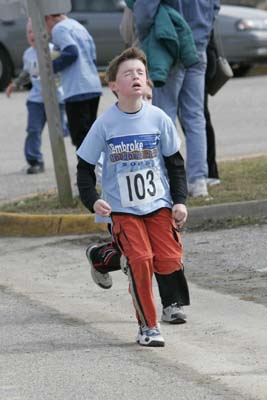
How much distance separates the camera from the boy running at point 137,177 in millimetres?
6531

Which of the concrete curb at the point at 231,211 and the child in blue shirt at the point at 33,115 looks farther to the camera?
the child in blue shirt at the point at 33,115

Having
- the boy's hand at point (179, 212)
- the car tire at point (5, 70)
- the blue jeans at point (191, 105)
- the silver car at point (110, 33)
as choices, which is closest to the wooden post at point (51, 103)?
the blue jeans at point (191, 105)

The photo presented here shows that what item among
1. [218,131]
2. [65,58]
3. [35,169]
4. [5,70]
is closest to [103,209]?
[65,58]

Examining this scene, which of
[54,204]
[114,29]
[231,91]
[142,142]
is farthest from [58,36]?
[114,29]

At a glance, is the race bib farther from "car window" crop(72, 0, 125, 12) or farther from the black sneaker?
"car window" crop(72, 0, 125, 12)

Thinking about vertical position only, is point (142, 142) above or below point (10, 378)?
above

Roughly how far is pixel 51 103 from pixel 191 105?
110 cm

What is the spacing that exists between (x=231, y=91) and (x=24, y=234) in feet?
31.2

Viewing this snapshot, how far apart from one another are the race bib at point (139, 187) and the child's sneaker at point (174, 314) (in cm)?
61

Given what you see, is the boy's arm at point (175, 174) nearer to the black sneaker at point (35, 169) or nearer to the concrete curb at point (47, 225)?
the concrete curb at point (47, 225)

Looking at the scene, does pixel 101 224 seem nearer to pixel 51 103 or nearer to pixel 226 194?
pixel 226 194

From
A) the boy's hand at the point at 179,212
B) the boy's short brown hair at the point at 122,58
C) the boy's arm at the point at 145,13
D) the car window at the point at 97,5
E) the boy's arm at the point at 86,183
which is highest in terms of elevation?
the boy's short brown hair at the point at 122,58

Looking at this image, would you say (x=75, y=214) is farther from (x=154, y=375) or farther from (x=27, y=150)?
(x=154, y=375)

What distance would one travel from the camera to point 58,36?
11250 millimetres
